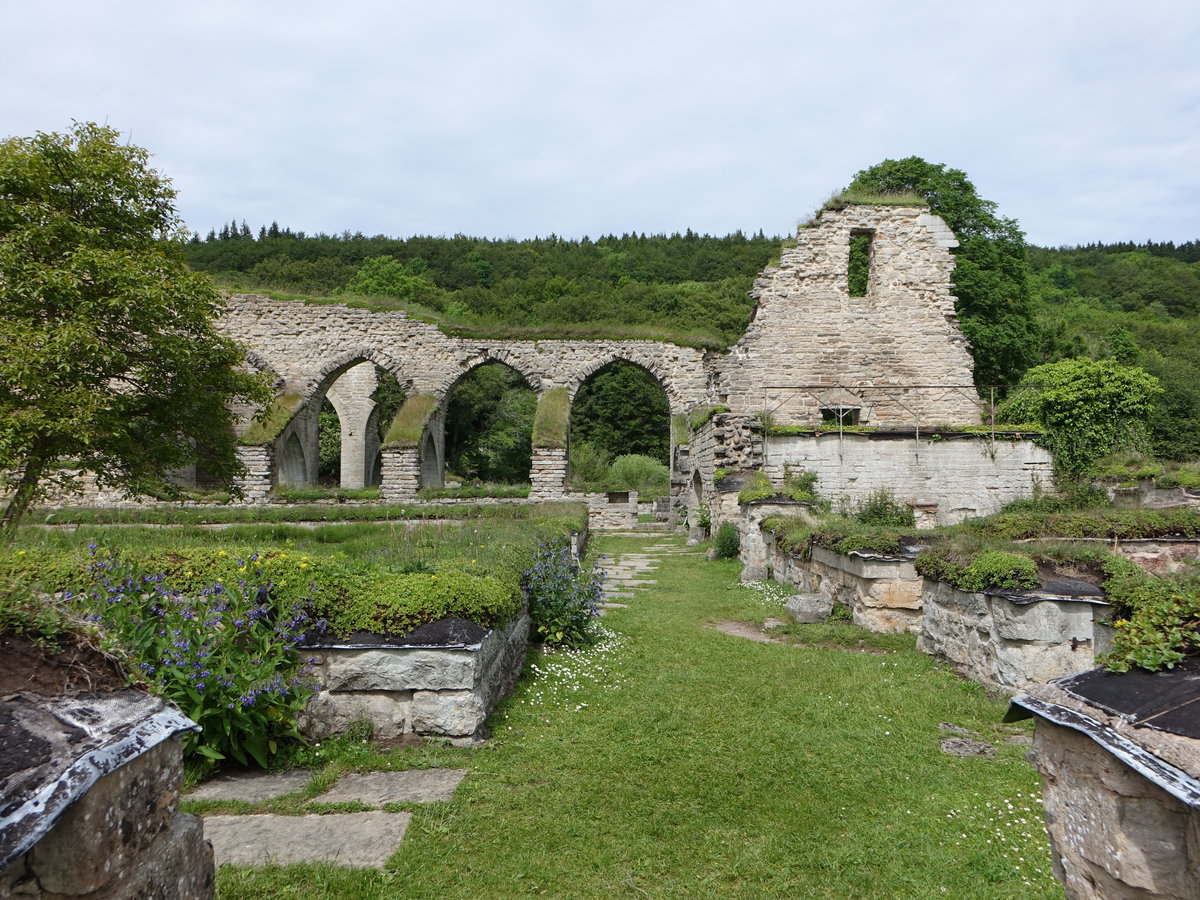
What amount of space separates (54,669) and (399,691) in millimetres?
2332

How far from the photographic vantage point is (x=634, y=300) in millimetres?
51094

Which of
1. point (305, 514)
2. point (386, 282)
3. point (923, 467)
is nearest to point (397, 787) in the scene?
point (305, 514)

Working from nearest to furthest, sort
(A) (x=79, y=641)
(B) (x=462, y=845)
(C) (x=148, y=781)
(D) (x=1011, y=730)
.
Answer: (C) (x=148, y=781) → (A) (x=79, y=641) → (B) (x=462, y=845) → (D) (x=1011, y=730)

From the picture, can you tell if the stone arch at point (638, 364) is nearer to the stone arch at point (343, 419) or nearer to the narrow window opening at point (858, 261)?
the stone arch at point (343, 419)

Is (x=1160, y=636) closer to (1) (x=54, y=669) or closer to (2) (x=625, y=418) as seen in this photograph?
(1) (x=54, y=669)

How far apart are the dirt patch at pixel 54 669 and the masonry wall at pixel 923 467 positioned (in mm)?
13848

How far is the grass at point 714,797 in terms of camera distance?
2.85 metres

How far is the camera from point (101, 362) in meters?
9.30

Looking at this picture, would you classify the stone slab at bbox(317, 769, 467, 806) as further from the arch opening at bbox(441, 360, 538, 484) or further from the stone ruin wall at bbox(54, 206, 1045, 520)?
Answer: the arch opening at bbox(441, 360, 538, 484)

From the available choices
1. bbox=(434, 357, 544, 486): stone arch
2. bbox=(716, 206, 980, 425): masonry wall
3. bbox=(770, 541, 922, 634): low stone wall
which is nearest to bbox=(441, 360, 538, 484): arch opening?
bbox=(434, 357, 544, 486): stone arch

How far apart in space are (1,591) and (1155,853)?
3133 mm

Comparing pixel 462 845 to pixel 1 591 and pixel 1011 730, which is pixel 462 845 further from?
pixel 1011 730

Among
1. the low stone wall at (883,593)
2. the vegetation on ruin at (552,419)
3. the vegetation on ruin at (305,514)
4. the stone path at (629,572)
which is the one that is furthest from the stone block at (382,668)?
the vegetation on ruin at (552,419)

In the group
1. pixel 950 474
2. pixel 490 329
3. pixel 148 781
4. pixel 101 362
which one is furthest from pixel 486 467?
pixel 148 781
